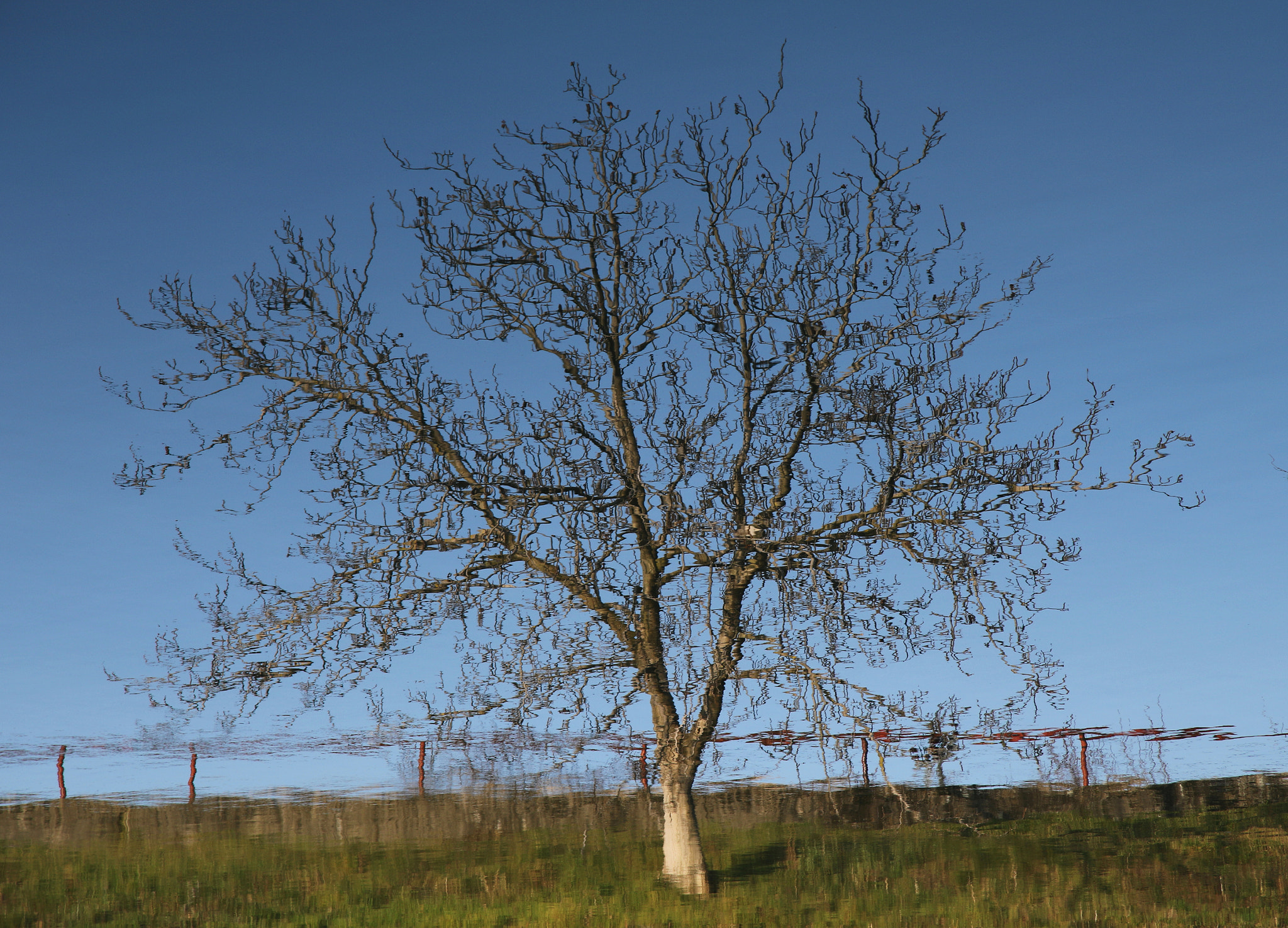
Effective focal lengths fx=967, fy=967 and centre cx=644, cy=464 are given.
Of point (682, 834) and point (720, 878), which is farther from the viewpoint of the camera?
point (720, 878)

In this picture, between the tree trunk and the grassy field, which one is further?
the tree trunk

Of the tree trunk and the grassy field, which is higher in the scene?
the tree trunk

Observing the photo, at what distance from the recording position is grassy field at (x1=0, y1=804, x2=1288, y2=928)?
11.5 m

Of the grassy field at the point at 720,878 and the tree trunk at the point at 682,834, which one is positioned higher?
the tree trunk at the point at 682,834

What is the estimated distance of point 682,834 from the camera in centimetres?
1210

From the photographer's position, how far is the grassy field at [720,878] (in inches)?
452

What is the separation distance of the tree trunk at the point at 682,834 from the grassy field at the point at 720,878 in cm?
23

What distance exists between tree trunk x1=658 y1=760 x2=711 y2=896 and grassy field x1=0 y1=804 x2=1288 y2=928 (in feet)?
0.75

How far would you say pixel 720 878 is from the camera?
12906mm

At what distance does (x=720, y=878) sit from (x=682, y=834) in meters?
1.32

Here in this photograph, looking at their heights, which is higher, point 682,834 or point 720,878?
point 682,834

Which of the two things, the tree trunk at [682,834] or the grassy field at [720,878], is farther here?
the tree trunk at [682,834]

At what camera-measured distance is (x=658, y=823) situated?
17.6 m

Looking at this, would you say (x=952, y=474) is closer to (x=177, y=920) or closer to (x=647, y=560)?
(x=647, y=560)
